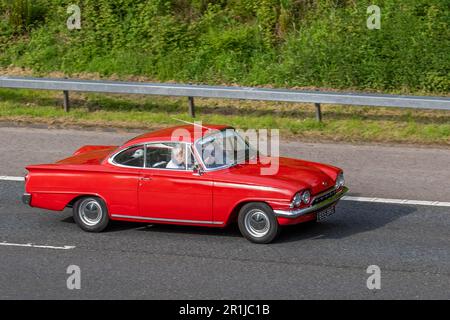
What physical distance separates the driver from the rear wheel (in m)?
1.08

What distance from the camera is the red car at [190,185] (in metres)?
12.6

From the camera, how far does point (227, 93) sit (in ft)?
63.9

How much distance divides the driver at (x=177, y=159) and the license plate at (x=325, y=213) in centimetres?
184

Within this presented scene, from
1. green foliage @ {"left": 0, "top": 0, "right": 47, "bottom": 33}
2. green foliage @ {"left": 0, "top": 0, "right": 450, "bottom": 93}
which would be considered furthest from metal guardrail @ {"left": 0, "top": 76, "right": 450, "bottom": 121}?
green foliage @ {"left": 0, "top": 0, "right": 47, "bottom": 33}

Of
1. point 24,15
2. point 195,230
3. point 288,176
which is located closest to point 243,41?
point 24,15

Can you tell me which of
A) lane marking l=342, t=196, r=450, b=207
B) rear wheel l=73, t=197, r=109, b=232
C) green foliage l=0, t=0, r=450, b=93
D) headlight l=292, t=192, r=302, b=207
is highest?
green foliage l=0, t=0, r=450, b=93

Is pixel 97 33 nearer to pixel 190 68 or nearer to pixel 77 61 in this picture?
pixel 77 61

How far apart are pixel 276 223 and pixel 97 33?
38.5 feet

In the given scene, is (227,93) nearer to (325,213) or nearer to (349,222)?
(349,222)

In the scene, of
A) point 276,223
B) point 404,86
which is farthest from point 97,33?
point 276,223

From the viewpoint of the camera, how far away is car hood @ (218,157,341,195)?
12539mm

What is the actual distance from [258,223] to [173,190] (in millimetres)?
1167

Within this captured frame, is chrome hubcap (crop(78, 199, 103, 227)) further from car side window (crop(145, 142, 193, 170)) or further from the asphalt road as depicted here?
car side window (crop(145, 142, 193, 170))

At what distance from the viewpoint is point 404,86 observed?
20266 millimetres
